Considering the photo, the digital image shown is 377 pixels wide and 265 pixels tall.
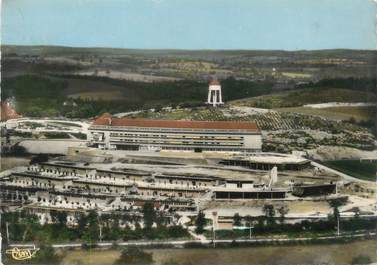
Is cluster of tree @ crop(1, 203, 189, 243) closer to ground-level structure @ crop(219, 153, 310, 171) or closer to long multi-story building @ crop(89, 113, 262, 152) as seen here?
long multi-story building @ crop(89, 113, 262, 152)

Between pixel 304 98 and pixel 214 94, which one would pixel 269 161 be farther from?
pixel 214 94

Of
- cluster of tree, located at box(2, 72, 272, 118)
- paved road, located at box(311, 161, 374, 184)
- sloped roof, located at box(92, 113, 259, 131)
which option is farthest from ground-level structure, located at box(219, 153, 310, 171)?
cluster of tree, located at box(2, 72, 272, 118)

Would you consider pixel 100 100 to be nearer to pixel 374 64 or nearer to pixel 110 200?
pixel 110 200

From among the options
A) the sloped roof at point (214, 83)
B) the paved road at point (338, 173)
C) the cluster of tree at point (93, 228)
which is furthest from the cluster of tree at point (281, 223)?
the sloped roof at point (214, 83)

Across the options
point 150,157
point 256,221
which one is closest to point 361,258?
point 256,221

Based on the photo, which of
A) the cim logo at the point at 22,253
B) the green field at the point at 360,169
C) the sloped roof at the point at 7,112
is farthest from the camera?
the green field at the point at 360,169

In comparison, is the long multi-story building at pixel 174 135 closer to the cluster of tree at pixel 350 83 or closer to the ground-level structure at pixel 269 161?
the ground-level structure at pixel 269 161

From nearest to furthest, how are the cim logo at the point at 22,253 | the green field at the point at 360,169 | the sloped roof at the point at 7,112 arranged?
the cim logo at the point at 22,253 < the sloped roof at the point at 7,112 < the green field at the point at 360,169

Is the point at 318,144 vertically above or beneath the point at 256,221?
above
